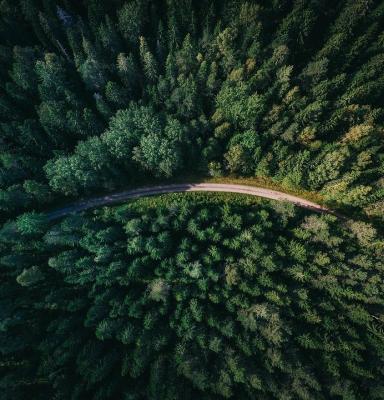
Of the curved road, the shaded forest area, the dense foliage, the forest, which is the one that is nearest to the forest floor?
the curved road

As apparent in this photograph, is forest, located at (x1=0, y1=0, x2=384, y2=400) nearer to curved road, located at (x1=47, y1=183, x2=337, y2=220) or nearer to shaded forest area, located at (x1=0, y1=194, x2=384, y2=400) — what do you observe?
shaded forest area, located at (x1=0, y1=194, x2=384, y2=400)

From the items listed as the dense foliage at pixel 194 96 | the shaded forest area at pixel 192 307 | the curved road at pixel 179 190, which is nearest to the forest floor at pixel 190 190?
the curved road at pixel 179 190

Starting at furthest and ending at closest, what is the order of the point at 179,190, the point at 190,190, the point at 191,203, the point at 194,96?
1. the point at 179,190
2. the point at 190,190
3. the point at 194,96
4. the point at 191,203

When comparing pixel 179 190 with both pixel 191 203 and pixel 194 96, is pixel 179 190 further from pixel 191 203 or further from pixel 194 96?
pixel 194 96

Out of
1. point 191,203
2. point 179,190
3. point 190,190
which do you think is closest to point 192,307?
point 191,203

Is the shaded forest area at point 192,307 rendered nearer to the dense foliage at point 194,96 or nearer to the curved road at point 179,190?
the curved road at point 179,190

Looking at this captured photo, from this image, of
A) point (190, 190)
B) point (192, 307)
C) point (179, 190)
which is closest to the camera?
point (192, 307)
